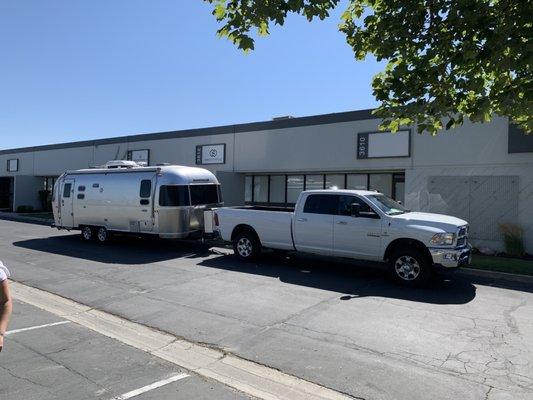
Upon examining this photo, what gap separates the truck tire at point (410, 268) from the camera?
928 centimetres

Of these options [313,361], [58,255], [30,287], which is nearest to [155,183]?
[58,255]

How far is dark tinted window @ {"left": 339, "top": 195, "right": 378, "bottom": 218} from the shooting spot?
1028 centimetres

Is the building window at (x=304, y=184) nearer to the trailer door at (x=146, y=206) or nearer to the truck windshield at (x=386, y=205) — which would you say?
the truck windshield at (x=386, y=205)

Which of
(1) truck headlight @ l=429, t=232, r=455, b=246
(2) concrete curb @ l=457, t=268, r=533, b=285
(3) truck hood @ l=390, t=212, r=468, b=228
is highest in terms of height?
(3) truck hood @ l=390, t=212, r=468, b=228

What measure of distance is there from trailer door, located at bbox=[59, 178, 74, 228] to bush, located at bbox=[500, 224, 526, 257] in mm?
14474

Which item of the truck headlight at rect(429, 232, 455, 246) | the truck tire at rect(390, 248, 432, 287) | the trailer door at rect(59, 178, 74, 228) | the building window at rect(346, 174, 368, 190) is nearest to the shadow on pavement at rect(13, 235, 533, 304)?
the truck tire at rect(390, 248, 432, 287)

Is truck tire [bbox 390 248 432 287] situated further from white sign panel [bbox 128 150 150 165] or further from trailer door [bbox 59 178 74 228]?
white sign panel [bbox 128 150 150 165]

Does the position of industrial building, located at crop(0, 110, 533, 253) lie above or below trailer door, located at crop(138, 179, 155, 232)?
above

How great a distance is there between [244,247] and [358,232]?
3307mm

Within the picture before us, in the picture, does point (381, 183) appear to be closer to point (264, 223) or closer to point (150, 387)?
point (264, 223)

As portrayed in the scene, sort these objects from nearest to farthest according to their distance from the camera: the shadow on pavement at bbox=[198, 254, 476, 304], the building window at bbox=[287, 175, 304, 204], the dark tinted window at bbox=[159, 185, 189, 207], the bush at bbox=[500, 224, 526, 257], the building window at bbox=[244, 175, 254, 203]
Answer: the shadow on pavement at bbox=[198, 254, 476, 304] → the bush at bbox=[500, 224, 526, 257] → the dark tinted window at bbox=[159, 185, 189, 207] → the building window at bbox=[287, 175, 304, 204] → the building window at bbox=[244, 175, 254, 203]

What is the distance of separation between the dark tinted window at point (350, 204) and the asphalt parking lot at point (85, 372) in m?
6.07

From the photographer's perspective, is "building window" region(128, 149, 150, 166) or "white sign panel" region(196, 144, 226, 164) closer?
"white sign panel" region(196, 144, 226, 164)

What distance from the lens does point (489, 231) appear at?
14711mm
